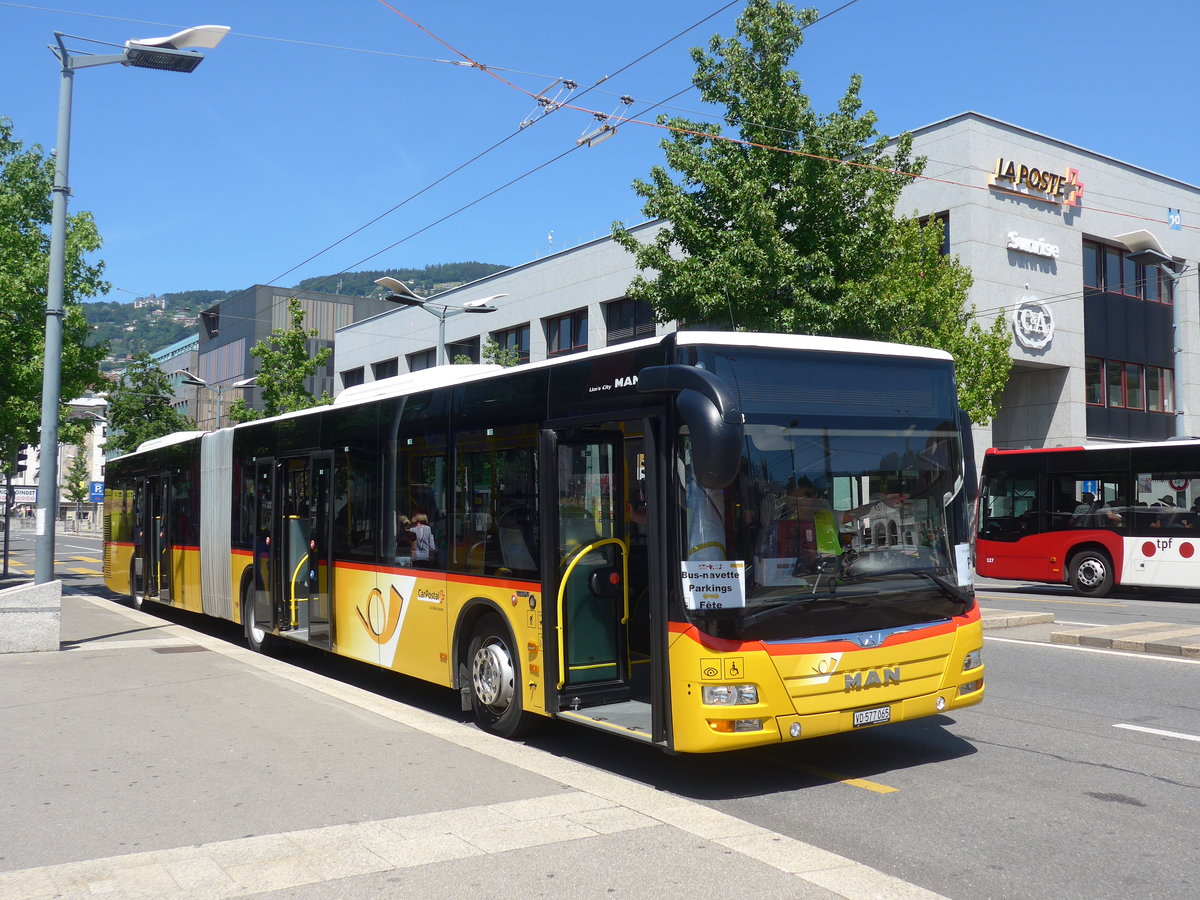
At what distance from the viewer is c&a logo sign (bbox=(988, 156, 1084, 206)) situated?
29875 millimetres

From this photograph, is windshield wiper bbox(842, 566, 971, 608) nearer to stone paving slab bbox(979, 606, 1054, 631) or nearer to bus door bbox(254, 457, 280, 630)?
stone paving slab bbox(979, 606, 1054, 631)

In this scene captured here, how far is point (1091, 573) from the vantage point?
Answer: 66.7 ft

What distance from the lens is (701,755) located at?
7.84 m

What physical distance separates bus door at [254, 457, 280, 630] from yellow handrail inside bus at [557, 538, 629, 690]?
250 inches

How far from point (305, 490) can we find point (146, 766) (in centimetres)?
505

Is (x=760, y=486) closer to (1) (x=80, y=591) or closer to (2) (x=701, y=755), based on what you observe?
(2) (x=701, y=755)

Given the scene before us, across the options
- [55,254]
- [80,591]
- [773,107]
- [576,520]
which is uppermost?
[773,107]

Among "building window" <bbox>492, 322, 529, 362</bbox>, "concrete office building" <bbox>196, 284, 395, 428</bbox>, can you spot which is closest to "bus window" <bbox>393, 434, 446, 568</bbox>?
"building window" <bbox>492, 322, 529, 362</bbox>

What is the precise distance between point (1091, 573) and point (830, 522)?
1585cm

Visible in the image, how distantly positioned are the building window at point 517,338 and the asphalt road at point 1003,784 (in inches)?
1266

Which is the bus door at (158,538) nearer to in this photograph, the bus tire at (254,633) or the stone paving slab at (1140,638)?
the bus tire at (254,633)

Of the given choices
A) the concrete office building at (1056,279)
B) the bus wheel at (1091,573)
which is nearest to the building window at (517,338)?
the concrete office building at (1056,279)

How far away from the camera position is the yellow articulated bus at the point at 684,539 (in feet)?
20.9

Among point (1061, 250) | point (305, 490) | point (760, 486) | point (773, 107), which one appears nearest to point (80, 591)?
point (305, 490)
